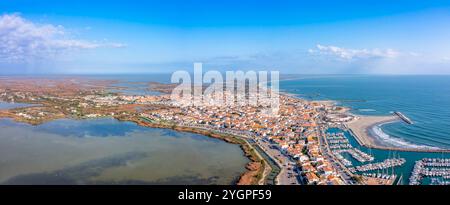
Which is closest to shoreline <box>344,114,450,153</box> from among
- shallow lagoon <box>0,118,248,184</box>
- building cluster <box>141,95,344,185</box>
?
building cluster <box>141,95,344,185</box>

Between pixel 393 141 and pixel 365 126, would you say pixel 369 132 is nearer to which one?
pixel 365 126

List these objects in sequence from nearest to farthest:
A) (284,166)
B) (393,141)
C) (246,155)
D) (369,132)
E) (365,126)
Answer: (284,166), (246,155), (393,141), (369,132), (365,126)

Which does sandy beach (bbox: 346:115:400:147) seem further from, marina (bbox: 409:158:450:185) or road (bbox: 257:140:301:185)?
road (bbox: 257:140:301:185)

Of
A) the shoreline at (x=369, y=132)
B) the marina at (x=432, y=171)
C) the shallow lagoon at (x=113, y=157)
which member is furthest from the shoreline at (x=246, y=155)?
the shoreline at (x=369, y=132)

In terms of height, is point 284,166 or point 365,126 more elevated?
point 365,126

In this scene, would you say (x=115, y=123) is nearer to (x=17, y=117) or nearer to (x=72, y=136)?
(x=72, y=136)

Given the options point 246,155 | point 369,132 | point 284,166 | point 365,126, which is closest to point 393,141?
point 369,132

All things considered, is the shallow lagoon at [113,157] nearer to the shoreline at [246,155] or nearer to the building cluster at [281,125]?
the shoreline at [246,155]
